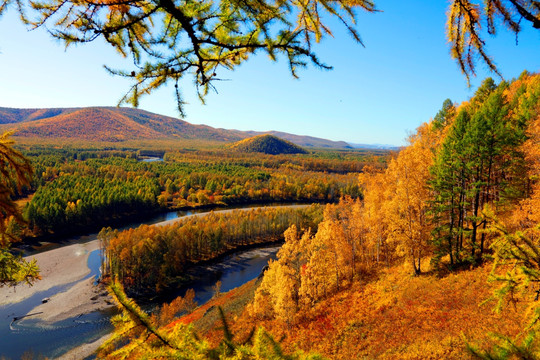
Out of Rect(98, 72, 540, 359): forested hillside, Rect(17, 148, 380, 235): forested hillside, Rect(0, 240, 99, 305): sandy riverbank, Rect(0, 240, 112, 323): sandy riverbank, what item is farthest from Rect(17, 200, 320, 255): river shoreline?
Rect(98, 72, 540, 359): forested hillside

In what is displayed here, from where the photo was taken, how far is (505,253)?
5527 mm

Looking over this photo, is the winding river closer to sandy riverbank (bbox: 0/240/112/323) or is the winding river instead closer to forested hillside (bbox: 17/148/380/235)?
sandy riverbank (bbox: 0/240/112/323)

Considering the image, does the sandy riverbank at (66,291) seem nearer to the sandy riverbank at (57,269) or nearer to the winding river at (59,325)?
the sandy riverbank at (57,269)

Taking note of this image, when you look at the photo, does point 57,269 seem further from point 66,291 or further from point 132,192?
point 132,192

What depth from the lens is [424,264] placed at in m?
22.6

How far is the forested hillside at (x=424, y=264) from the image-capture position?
46.7 ft

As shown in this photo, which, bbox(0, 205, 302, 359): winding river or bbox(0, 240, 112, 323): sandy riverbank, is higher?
bbox(0, 240, 112, 323): sandy riverbank

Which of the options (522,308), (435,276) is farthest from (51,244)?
(522,308)

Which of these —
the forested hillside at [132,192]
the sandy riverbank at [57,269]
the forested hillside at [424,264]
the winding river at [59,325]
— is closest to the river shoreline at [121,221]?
the forested hillside at [132,192]

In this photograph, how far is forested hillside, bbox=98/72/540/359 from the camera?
560 inches

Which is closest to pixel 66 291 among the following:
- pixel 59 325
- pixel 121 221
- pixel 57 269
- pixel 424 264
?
pixel 59 325

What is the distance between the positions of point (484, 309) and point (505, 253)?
12653 millimetres

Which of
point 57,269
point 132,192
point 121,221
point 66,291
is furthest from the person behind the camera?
Answer: point 132,192

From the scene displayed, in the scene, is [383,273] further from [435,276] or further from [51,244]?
[51,244]
